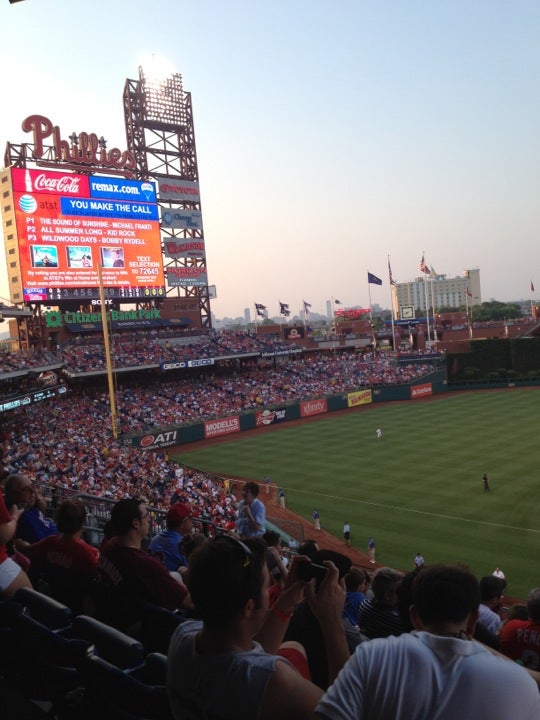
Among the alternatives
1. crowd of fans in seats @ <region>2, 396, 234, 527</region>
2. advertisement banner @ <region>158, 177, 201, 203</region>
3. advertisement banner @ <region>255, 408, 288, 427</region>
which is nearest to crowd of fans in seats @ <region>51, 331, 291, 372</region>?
crowd of fans in seats @ <region>2, 396, 234, 527</region>

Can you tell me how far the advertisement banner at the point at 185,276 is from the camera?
50000 millimetres

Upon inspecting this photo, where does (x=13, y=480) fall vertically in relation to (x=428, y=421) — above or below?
above

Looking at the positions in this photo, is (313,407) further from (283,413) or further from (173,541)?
(173,541)

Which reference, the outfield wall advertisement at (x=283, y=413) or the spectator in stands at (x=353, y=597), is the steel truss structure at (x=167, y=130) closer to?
the outfield wall advertisement at (x=283, y=413)

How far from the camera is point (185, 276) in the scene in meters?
50.5

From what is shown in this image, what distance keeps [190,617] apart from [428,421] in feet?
122

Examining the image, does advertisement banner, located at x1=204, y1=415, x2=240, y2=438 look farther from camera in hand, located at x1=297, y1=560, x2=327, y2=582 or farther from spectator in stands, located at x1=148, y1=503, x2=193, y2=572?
camera in hand, located at x1=297, y1=560, x2=327, y2=582

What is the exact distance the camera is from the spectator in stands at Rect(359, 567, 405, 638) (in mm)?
3494

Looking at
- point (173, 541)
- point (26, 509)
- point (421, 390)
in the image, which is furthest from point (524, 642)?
point (421, 390)

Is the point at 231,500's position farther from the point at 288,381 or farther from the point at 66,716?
the point at 288,381

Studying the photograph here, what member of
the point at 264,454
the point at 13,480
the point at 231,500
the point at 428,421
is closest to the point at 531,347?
the point at 428,421

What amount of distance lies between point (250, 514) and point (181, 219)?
4569 cm

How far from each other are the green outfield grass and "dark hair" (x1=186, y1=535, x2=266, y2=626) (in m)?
15.1

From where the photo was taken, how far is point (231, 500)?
22.2 metres
